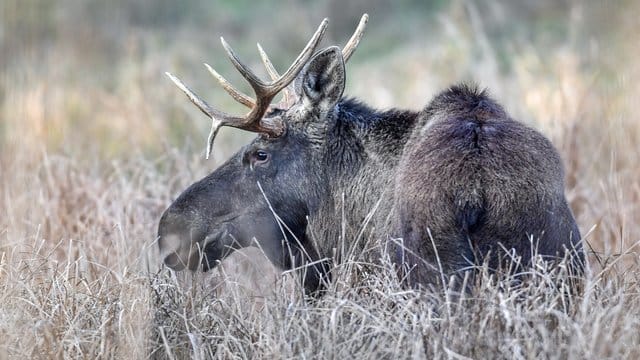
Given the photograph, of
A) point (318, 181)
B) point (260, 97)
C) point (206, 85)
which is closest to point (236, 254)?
point (318, 181)

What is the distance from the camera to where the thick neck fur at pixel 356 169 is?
512 centimetres

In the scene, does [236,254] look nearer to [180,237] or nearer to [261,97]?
[180,237]

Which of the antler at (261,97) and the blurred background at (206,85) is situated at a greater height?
the antler at (261,97)

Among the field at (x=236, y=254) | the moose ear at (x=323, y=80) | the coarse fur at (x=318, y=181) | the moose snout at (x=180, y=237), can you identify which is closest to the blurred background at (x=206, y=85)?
the field at (x=236, y=254)

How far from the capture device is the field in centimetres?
399

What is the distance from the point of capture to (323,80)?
523 cm

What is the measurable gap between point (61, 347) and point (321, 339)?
95 cm

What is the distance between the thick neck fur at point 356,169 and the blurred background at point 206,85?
0.96 m

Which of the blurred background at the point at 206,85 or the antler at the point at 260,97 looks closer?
the antler at the point at 260,97

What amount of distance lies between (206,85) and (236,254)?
8368 millimetres

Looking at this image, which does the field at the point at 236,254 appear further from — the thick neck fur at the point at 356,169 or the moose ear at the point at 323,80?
the moose ear at the point at 323,80

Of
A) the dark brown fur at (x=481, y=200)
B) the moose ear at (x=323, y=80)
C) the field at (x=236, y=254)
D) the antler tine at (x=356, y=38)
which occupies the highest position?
the antler tine at (x=356, y=38)

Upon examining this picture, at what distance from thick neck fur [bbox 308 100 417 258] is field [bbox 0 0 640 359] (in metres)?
0.31

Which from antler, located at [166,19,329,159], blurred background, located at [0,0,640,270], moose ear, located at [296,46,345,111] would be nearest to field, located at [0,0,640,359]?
blurred background, located at [0,0,640,270]
